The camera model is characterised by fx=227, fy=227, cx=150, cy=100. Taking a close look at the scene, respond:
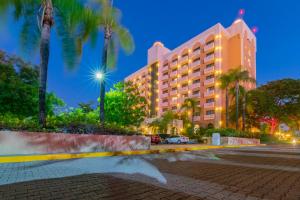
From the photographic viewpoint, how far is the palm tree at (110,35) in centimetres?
1655

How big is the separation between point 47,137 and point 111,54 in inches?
394

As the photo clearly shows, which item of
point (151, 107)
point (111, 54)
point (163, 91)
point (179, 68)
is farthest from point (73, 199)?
point (151, 107)

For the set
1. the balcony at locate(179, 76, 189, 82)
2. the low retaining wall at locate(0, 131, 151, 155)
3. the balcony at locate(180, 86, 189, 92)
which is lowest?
the low retaining wall at locate(0, 131, 151, 155)

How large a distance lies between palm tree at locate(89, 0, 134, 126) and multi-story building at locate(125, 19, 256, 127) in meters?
32.7

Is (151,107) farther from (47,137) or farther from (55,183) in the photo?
(55,183)

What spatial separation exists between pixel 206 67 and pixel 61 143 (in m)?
49.0

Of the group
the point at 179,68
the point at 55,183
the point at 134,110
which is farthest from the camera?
the point at 179,68

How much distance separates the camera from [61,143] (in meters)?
11.2

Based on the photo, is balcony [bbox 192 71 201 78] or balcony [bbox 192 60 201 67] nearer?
balcony [bbox 192 71 201 78]

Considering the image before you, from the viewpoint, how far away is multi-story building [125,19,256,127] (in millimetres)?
52250

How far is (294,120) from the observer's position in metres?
49.1

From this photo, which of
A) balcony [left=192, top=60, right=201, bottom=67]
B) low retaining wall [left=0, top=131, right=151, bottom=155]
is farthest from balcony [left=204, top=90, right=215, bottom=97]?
low retaining wall [left=0, top=131, right=151, bottom=155]

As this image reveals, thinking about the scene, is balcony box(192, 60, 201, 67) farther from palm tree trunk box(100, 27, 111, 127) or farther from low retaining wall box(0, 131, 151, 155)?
low retaining wall box(0, 131, 151, 155)

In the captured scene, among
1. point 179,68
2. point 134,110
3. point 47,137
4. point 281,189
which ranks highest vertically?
point 179,68
